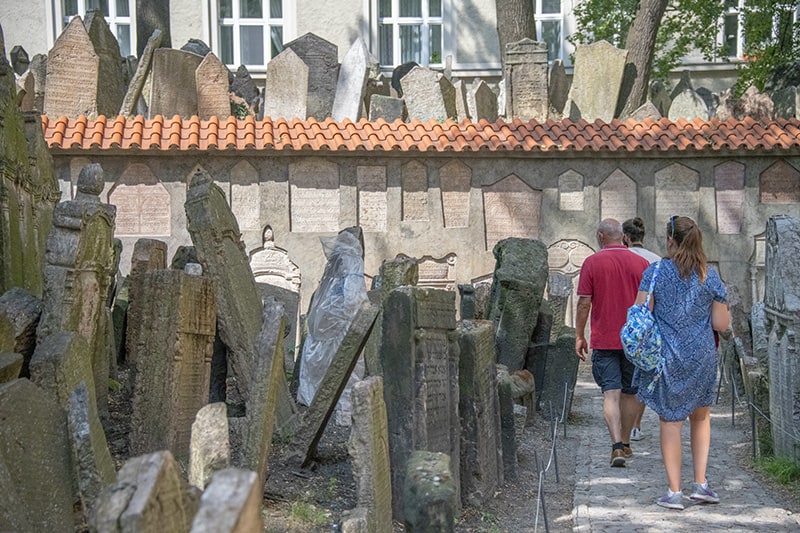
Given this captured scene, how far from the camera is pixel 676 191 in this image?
49.9 ft

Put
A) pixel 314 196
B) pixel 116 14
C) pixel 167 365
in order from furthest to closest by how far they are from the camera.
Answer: pixel 116 14, pixel 314 196, pixel 167 365

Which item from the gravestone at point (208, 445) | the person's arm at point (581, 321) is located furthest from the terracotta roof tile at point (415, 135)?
the gravestone at point (208, 445)

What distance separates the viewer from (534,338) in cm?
948

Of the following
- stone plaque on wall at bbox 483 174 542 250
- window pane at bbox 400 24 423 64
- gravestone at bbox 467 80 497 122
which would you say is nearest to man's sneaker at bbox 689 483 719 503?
stone plaque on wall at bbox 483 174 542 250

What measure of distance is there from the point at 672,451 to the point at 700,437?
19 cm

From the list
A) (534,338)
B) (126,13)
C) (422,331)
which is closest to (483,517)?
(422,331)

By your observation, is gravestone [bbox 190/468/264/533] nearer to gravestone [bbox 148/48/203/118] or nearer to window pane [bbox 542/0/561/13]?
gravestone [bbox 148/48/203/118]

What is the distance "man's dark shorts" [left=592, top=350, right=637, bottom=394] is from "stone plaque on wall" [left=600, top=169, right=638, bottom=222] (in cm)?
814

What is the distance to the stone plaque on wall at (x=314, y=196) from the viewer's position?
14.8m

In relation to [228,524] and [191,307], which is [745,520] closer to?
[191,307]

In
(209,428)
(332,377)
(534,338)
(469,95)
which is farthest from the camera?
(469,95)

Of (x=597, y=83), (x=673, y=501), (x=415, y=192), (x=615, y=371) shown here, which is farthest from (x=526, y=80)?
(x=673, y=501)

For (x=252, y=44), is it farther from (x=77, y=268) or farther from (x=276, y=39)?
(x=77, y=268)

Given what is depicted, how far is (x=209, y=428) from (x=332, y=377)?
87.8 inches
